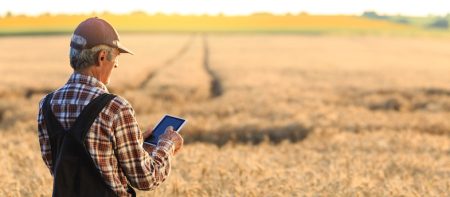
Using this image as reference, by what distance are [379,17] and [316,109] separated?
15687 centimetres

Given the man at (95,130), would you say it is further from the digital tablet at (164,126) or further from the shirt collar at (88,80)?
the digital tablet at (164,126)

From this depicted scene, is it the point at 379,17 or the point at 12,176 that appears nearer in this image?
the point at 12,176

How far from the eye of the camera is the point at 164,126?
4047 millimetres

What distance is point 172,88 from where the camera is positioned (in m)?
22.4

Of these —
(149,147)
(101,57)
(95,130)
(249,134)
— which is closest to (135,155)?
(95,130)

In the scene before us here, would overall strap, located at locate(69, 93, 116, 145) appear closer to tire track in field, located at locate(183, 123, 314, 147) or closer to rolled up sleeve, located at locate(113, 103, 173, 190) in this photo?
rolled up sleeve, located at locate(113, 103, 173, 190)

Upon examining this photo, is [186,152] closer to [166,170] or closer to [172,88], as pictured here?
[166,170]

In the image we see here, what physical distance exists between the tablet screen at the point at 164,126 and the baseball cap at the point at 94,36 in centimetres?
56

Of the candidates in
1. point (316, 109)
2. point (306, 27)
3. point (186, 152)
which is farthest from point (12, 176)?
point (306, 27)

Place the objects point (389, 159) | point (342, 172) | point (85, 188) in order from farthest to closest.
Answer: point (389, 159)
point (342, 172)
point (85, 188)

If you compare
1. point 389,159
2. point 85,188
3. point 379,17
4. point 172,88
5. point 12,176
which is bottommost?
point 379,17

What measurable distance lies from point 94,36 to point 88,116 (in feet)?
1.42

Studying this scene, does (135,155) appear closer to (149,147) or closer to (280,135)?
(149,147)

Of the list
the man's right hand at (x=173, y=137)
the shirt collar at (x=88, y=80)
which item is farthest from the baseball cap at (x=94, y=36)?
the man's right hand at (x=173, y=137)
